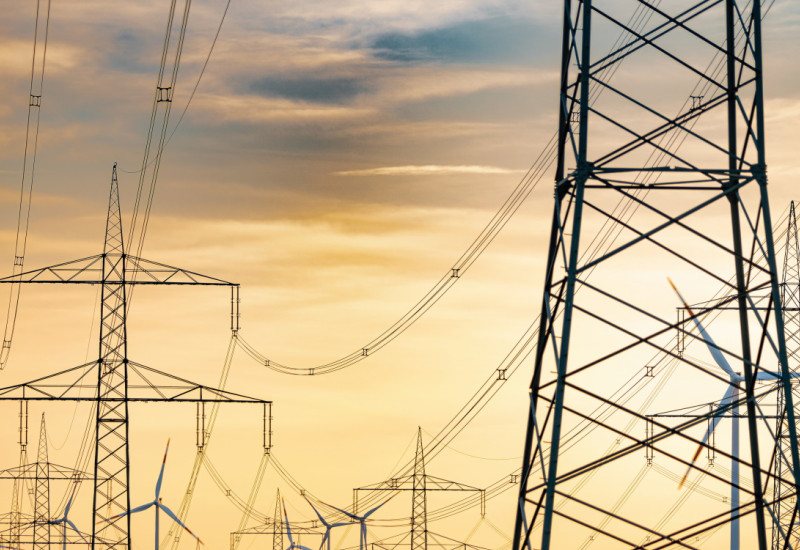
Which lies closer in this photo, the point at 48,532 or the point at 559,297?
the point at 559,297

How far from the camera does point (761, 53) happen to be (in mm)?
32250

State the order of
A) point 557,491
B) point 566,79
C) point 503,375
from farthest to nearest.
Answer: point 503,375
point 566,79
point 557,491

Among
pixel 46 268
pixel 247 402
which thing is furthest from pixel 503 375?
pixel 46 268

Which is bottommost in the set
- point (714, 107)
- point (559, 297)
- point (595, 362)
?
point (595, 362)

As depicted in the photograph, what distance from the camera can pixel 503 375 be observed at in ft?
134

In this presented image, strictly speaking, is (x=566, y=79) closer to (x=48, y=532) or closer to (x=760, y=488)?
(x=760, y=488)

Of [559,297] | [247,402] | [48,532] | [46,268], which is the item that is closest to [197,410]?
[247,402]

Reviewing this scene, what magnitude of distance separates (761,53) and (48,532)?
2999 inches

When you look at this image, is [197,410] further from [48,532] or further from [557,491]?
[48,532]

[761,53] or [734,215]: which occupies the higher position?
[761,53]

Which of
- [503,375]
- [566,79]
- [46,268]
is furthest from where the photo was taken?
[46,268]

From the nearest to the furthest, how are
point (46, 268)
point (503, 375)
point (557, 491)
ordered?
point (557, 491) < point (503, 375) < point (46, 268)

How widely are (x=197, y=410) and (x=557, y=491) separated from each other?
3094cm

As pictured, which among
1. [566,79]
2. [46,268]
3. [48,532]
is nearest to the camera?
[566,79]
